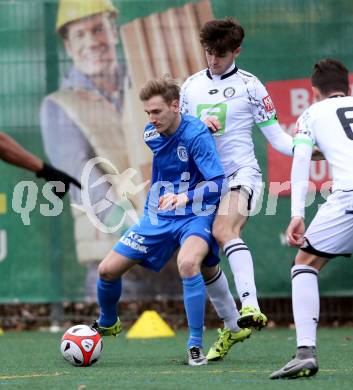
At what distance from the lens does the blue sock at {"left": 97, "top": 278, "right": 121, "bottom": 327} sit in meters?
7.54

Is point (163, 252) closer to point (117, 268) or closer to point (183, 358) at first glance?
point (117, 268)

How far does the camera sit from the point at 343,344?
9062 mm

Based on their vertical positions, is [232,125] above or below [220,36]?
below

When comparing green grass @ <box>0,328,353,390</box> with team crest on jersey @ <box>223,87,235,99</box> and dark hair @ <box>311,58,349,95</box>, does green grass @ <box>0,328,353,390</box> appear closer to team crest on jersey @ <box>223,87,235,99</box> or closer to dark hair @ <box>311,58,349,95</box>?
dark hair @ <box>311,58,349,95</box>

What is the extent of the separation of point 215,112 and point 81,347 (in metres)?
1.86

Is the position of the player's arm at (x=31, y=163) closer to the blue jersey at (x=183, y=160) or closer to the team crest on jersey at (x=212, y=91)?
the blue jersey at (x=183, y=160)

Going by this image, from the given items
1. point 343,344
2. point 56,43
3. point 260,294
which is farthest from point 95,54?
point 343,344

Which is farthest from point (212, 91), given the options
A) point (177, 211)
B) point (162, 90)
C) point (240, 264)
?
point (240, 264)

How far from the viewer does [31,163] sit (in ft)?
19.4

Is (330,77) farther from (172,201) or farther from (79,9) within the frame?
(79,9)

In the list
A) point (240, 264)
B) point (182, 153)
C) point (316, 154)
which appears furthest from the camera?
point (240, 264)

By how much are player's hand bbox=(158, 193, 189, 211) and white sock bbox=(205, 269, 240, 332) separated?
1000 mm

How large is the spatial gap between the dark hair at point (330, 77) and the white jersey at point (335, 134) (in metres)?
0.16

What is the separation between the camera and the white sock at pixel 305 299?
19.6 ft
